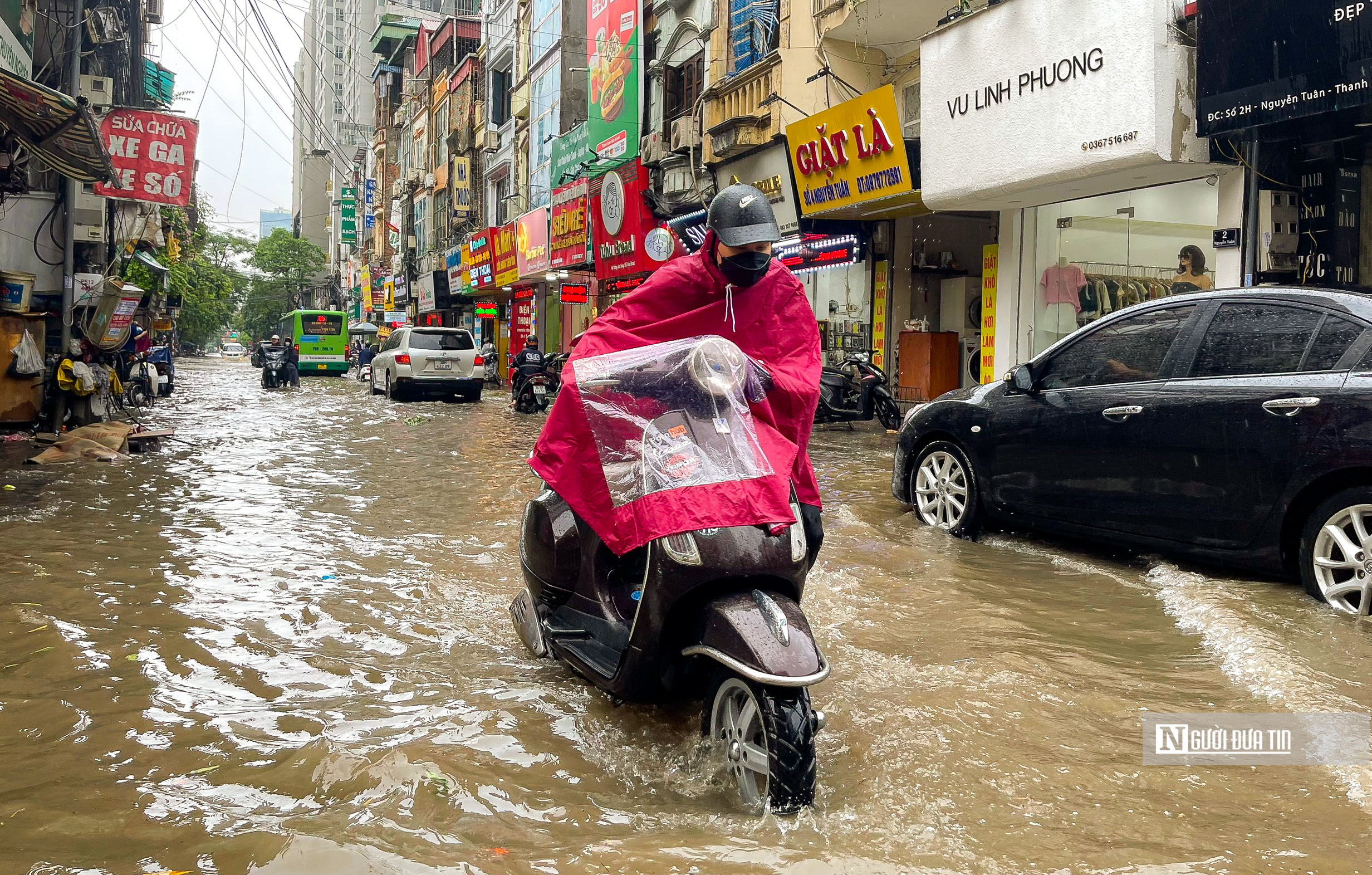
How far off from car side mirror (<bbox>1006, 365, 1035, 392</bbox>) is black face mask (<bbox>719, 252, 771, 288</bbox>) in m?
3.28

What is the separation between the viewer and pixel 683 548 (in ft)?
9.93

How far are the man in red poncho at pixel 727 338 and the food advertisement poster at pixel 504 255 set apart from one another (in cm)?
3139

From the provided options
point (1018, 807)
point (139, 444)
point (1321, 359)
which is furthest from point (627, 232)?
point (1018, 807)

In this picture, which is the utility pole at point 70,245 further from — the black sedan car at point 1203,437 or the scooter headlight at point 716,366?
the scooter headlight at point 716,366

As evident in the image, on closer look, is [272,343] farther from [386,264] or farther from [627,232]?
[386,264]

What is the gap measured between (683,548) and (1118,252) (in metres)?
10.9

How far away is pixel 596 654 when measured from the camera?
3477mm

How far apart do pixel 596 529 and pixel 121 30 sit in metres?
21.4

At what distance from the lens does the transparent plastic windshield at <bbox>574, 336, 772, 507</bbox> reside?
10.2ft

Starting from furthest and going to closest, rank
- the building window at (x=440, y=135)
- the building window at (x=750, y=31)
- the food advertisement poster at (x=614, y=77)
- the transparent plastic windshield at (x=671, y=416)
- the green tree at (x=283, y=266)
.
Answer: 1. the green tree at (x=283, y=266)
2. the building window at (x=440, y=135)
3. the food advertisement poster at (x=614, y=77)
4. the building window at (x=750, y=31)
5. the transparent plastic windshield at (x=671, y=416)

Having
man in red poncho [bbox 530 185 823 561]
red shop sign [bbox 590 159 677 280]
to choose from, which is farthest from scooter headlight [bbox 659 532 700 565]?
red shop sign [bbox 590 159 677 280]

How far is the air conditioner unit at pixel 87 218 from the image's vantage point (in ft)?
49.9

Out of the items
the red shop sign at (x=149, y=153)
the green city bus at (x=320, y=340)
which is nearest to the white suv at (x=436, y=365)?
the red shop sign at (x=149, y=153)

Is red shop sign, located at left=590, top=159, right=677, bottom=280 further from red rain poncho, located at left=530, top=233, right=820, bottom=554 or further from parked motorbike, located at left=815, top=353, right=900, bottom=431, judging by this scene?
red rain poncho, located at left=530, top=233, right=820, bottom=554
